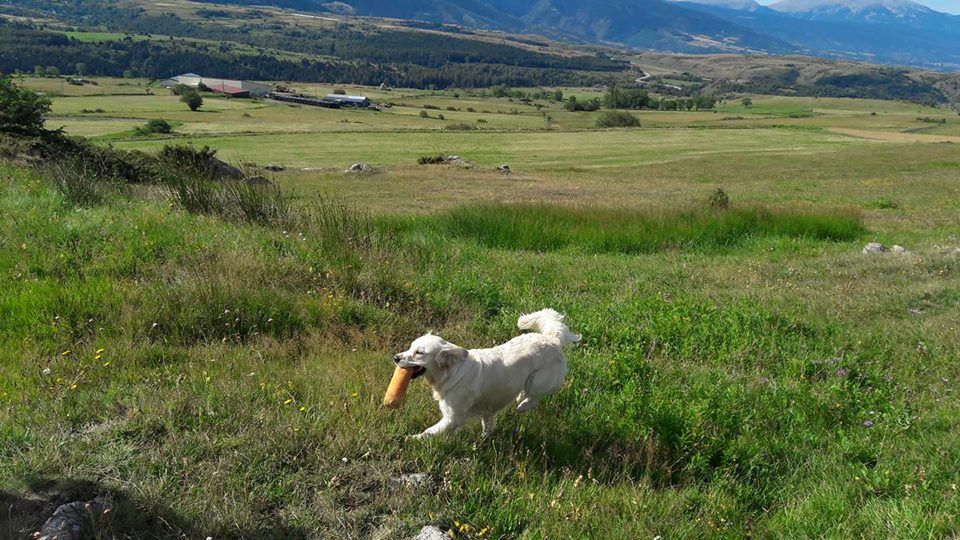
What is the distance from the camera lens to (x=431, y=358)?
16.6 feet

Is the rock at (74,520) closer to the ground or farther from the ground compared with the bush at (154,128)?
farther from the ground

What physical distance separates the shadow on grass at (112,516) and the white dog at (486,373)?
4.89 ft

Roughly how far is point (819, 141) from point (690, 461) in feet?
261

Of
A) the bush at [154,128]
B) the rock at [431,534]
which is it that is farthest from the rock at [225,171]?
the bush at [154,128]

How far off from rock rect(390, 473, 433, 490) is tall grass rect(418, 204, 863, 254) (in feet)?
32.8

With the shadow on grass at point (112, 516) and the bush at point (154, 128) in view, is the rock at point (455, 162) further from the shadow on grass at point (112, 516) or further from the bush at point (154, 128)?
the shadow on grass at point (112, 516)

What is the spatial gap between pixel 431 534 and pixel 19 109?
26278 mm

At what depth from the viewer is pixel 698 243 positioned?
15.4 meters

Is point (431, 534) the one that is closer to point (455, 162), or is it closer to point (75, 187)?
point (75, 187)

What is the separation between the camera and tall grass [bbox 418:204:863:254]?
1486 centimetres

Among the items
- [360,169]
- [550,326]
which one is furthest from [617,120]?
[550,326]

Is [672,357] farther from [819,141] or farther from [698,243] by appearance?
[819,141]

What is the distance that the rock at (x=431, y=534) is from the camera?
4.00 meters

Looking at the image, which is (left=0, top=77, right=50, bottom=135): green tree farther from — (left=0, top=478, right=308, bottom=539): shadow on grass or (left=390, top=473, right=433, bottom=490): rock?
(left=390, top=473, right=433, bottom=490): rock
